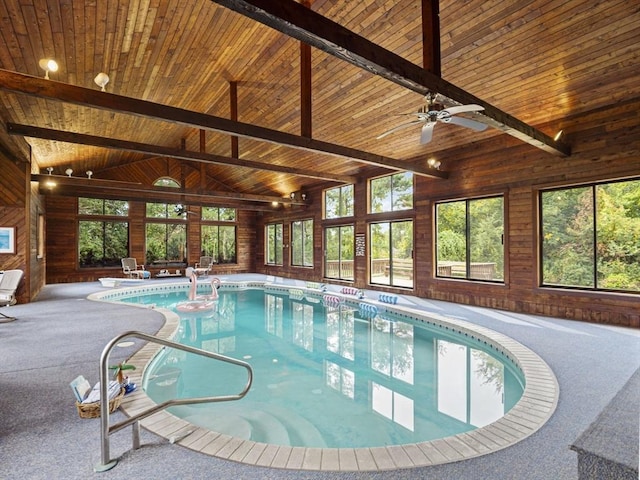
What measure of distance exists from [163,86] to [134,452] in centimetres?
673

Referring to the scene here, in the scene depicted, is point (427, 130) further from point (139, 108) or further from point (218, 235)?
point (218, 235)

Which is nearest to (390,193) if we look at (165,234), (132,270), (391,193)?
(391,193)

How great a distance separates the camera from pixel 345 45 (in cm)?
291

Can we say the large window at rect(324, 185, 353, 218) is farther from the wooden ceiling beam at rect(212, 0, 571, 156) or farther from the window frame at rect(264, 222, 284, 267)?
the wooden ceiling beam at rect(212, 0, 571, 156)

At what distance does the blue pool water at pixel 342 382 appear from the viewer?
3.12 metres

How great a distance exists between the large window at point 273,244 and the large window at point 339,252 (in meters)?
3.32

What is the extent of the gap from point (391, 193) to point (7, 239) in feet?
29.8

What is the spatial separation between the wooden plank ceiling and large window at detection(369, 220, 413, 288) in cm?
203

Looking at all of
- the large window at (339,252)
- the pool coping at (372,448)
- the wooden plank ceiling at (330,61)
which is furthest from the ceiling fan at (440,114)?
the large window at (339,252)

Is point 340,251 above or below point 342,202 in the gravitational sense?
below

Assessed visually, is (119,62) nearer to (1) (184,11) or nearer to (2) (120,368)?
(1) (184,11)

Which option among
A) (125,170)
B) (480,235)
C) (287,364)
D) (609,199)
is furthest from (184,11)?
(125,170)

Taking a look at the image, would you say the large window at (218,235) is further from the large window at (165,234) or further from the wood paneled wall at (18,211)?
the wood paneled wall at (18,211)

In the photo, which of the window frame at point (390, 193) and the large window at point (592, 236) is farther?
the window frame at point (390, 193)
